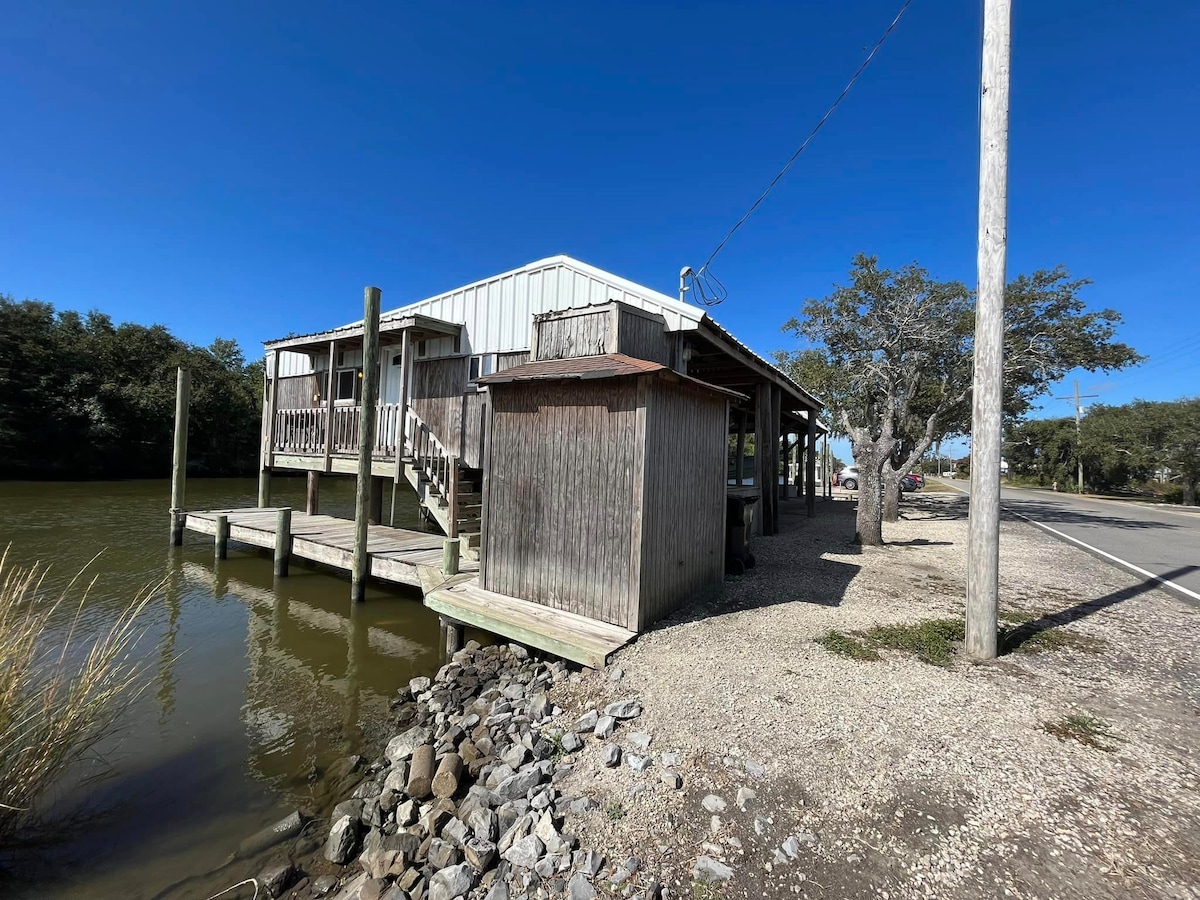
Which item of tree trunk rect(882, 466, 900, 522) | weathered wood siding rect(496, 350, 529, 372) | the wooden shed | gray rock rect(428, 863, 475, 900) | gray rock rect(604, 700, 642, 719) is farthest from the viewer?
tree trunk rect(882, 466, 900, 522)

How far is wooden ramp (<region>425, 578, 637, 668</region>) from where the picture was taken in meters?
4.80

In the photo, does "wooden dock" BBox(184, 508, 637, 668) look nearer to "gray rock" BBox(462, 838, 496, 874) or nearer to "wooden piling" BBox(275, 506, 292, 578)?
"wooden piling" BBox(275, 506, 292, 578)

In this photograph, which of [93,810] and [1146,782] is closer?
[1146,782]

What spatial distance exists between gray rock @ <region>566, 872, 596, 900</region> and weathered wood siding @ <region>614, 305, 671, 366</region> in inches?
Result: 204

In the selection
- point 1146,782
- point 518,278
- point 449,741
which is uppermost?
point 518,278

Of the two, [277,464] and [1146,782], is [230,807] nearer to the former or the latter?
[1146,782]

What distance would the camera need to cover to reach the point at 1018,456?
49656mm

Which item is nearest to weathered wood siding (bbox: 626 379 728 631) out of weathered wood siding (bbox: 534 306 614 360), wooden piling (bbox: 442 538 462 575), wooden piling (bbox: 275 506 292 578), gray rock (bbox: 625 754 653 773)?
weathered wood siding (bbox: 534 306 614 360)

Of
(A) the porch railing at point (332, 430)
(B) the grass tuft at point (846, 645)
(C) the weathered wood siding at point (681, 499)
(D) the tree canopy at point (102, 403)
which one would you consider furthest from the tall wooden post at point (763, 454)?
(D) the tree canopy at point (102, 403)

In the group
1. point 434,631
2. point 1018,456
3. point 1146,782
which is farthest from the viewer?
point 1018,456

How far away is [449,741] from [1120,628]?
7.54 m

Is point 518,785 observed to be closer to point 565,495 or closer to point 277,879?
point 277,879

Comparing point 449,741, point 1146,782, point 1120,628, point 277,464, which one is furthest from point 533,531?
point 277,464

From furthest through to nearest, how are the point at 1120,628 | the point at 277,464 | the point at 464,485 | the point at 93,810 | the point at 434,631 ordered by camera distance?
the point at 277,464 < the point at 464,485 < the point at 434,631 < the point at 1120,628 < the point at 93,810
